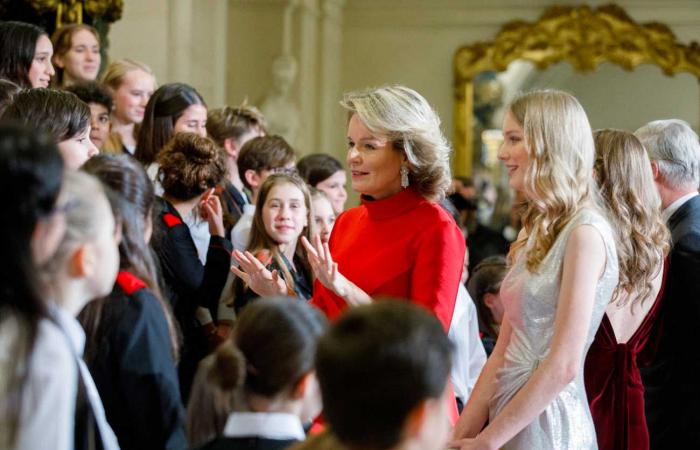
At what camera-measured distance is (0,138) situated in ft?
7.68

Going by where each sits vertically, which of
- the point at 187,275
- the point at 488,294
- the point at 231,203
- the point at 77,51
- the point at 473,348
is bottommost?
the point at 473,348

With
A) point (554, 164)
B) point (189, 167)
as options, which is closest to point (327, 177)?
point (189, 167)

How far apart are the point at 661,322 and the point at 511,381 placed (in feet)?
3.56

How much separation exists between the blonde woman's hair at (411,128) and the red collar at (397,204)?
0.02 metres

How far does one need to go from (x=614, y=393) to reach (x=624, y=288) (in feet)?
1.12

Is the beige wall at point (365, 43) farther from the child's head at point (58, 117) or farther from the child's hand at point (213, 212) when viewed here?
the child's head at point (58, 117)

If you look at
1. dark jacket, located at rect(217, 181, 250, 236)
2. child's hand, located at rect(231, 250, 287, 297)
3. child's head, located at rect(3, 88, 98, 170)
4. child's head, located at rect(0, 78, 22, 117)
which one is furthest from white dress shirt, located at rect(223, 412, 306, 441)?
dark jacket, located at rect(217, 181, 250, 236)

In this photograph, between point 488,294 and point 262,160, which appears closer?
point 488,294

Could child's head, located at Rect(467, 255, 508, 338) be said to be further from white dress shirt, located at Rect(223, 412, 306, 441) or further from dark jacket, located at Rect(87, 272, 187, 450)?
white dress shirt, located at Rect(223, 412, 306, 441)

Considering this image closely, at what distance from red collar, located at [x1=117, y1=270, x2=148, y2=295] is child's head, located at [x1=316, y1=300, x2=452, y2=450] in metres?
0.91

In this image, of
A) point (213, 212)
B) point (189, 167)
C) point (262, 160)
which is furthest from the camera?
point (262, 160)

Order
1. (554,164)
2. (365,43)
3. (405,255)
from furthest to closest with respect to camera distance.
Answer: (365,43) → (405,255) → (554,164)

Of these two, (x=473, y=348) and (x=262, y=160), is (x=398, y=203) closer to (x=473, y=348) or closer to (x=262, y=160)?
(x=473, y=348)

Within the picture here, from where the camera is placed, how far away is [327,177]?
6910 mm
